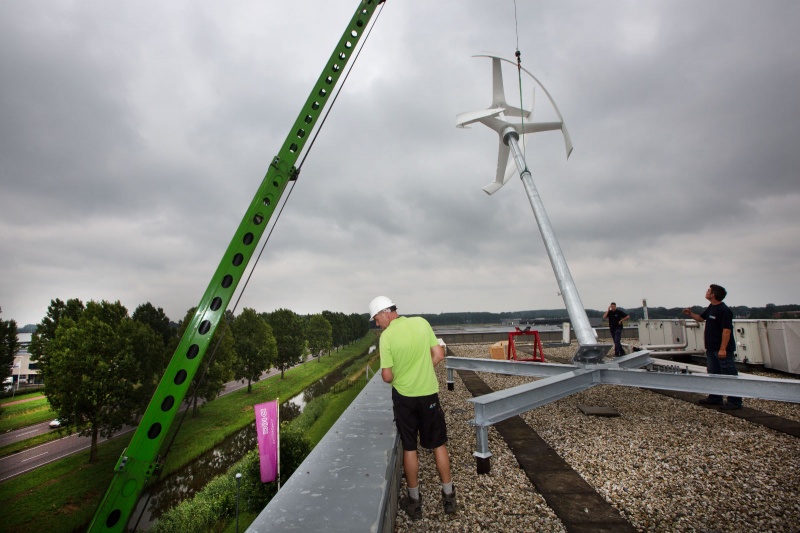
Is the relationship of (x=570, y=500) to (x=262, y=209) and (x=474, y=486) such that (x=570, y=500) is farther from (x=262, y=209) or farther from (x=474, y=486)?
Answer: (x=262, y=209)

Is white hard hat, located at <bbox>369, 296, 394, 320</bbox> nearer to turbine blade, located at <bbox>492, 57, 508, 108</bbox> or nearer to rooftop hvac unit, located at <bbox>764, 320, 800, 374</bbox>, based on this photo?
turbine blade, located at <bbox>492, 57, 508, 108</bbox>

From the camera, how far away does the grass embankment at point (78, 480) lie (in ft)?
53.2

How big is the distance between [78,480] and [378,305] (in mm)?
28315

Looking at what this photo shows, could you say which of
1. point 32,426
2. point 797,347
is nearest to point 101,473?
point 32,426

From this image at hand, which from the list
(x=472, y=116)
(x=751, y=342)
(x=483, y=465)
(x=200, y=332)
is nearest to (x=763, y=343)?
(x=751, y=342)

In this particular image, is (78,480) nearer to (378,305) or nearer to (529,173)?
(378,305)

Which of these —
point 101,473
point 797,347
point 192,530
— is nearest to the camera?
point 797,347

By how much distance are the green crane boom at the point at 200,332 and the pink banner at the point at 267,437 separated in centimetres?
397

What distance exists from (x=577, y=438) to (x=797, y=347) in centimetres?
1061

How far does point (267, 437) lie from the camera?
26.9 feet

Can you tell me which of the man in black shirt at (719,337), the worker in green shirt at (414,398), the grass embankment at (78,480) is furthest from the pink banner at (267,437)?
the grass embankment at (78,480)

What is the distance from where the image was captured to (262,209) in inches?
167

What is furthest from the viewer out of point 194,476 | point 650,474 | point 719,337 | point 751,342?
point 194,476

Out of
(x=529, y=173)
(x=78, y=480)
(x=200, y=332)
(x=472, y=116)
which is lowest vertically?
(x=78, y=480)
